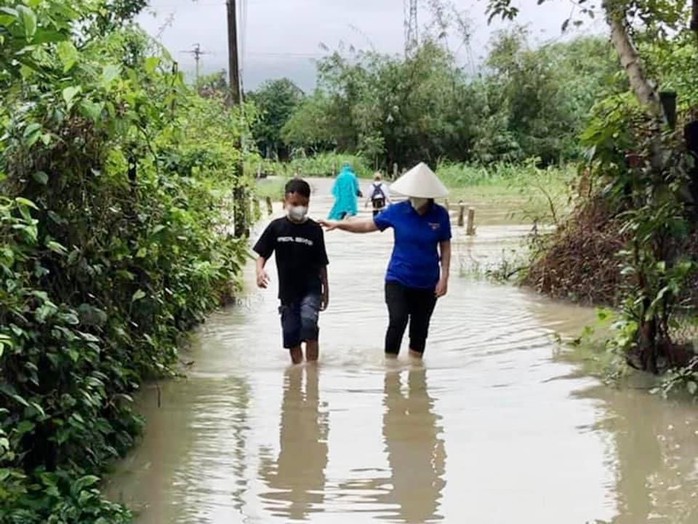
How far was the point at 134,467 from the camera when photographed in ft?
19.0

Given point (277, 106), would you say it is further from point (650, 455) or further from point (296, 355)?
point (650, 455)

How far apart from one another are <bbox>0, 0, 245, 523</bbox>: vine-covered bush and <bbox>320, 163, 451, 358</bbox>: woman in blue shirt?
2.13m

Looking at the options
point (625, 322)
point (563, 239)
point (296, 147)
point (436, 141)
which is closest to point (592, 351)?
point (625, 322)

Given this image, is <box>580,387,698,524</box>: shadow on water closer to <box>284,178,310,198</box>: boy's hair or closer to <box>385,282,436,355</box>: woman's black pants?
<box>385,282,436,355</box>: woman's black pants

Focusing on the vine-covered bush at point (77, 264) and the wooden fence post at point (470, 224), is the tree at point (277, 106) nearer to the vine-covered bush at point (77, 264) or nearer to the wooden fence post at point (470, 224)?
the wooden fence post at point (470, 224)

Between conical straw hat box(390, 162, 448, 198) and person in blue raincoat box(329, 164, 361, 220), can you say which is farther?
person in blue raincoat box(329, 164, 361, 220)

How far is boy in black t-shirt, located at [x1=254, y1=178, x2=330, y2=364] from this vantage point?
8.11m

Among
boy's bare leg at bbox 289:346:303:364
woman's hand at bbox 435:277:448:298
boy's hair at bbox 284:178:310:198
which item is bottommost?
boy's bare leg at bbox 289:346:303:364

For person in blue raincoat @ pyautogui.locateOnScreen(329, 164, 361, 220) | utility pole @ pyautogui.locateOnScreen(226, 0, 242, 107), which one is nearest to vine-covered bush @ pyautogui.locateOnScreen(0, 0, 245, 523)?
utility pole @ pyautogui.locateOnScreen(226, 0, 242, 107)

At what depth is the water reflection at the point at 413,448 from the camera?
5.25 m

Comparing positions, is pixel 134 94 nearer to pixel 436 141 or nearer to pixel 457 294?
pixel 457 294

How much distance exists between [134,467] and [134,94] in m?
2.03

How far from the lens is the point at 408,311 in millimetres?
8586

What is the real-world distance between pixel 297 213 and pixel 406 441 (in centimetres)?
234
